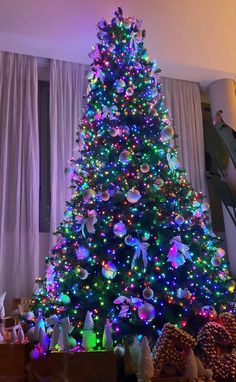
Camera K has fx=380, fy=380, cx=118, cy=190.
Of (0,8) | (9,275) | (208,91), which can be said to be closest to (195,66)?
(208,91)

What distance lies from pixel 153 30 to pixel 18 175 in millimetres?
1846

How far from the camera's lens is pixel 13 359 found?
1.96 m

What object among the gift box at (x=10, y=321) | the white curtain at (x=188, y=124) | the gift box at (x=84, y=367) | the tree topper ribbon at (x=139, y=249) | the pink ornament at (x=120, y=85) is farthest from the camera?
the white curtain at (x=188, y=124)

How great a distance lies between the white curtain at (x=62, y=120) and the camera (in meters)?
3.20

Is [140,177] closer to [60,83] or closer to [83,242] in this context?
[83,242]

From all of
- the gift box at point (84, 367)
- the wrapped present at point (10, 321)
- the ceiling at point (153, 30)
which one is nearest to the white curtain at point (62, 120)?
the ceiling at point (153, 30)

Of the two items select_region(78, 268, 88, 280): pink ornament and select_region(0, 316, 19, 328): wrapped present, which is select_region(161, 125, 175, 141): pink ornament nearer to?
select_region(78, 268, 88, 280): pink ornament

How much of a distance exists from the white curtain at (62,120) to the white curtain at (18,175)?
0.48 feet

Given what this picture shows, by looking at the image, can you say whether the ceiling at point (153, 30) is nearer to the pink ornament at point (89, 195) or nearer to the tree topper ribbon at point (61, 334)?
the pink ornament at point (89, 195)

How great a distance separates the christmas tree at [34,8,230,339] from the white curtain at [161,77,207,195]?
1334 millimetres

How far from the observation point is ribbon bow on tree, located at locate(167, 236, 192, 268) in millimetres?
2023

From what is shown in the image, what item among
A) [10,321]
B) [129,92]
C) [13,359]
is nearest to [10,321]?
[10,321]

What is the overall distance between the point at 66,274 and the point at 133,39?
5.29 ft

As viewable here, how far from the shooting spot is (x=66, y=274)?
216cm
